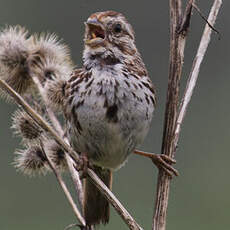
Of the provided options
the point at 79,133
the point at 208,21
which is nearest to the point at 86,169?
the point at 79,133

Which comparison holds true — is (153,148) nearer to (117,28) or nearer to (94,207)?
(94,207)

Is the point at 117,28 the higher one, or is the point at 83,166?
the point at 117,28

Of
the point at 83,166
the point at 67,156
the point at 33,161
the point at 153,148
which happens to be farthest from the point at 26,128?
the point at 153,148

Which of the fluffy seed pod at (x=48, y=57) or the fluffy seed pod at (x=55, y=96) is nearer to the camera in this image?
the fluffy seed pod at (x=55, y=96)

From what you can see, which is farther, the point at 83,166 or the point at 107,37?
the point at 107,37

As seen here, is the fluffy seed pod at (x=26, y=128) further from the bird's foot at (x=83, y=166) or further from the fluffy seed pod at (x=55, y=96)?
the bird's foot at (x=83, y=166)

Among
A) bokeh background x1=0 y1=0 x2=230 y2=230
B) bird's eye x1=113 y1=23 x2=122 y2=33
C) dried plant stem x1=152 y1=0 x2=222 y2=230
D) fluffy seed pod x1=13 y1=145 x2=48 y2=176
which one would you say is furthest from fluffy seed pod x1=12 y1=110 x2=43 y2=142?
bokeh background x1=0 y1=0 x2=230 y2=230

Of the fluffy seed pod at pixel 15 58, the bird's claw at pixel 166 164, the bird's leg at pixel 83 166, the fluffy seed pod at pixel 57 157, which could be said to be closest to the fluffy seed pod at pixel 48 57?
the fluffy seed pod at pixel 15 58
